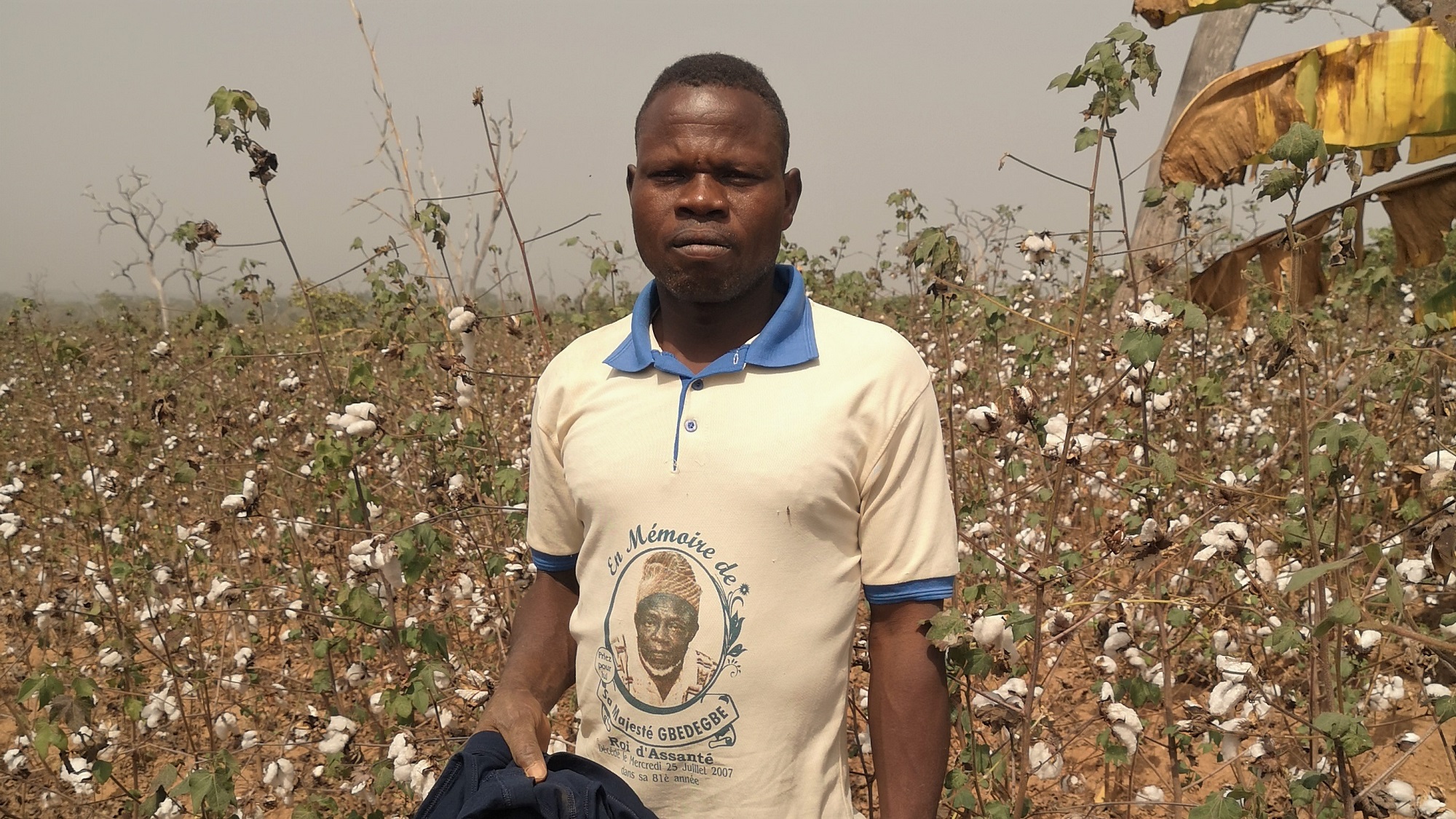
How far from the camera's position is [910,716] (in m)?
1.35

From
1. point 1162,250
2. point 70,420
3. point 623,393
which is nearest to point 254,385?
point 70,420

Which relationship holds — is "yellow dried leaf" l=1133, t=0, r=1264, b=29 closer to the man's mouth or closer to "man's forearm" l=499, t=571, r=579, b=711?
the man's mouth

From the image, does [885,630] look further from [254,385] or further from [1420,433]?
[254,385]

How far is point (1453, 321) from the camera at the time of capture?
10.4 ft

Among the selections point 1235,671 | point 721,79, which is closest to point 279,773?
point 721,79

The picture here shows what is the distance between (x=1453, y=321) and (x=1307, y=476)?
2.10 metres

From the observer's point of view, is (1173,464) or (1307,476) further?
(1173,464)

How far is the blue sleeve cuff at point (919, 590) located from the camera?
1326mm

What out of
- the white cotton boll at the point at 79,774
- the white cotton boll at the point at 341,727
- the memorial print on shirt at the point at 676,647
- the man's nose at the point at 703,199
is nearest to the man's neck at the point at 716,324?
the man's nose at the point at 703,199

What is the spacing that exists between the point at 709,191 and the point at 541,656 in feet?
2.75

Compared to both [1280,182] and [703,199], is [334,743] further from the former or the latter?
[1280,182]

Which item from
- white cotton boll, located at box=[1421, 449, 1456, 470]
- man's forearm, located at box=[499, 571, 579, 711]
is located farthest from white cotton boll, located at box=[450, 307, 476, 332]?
white cotton boll, located at box=[1421, 449, 1456, 470]

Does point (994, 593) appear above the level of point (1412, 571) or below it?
above

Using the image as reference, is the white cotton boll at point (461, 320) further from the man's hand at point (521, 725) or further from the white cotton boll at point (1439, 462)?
the white cotton boll at point (1439, 462)
